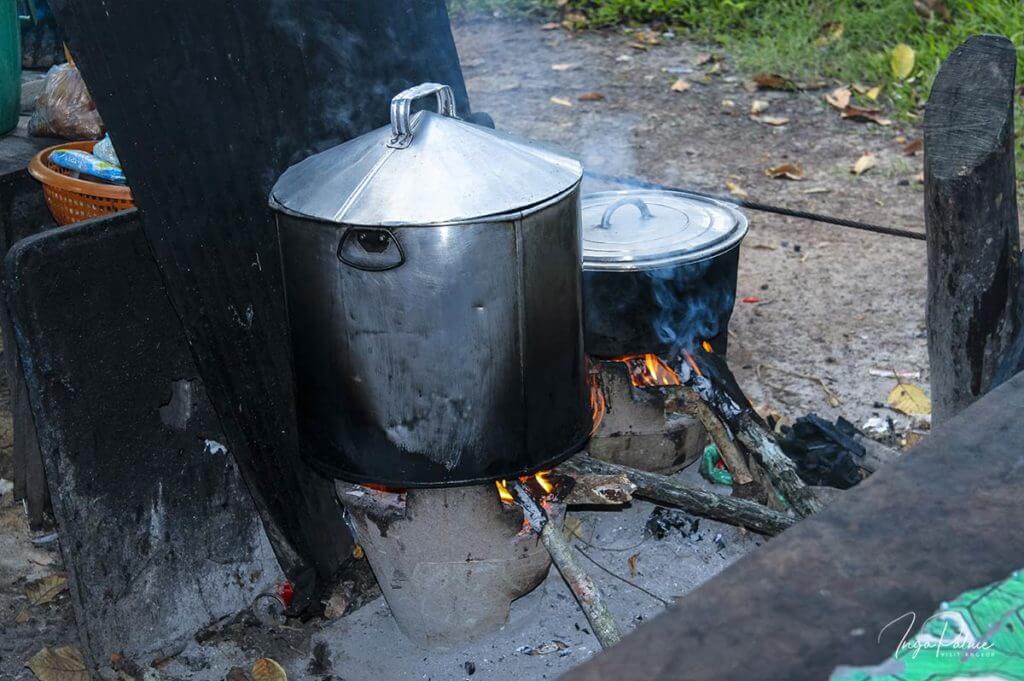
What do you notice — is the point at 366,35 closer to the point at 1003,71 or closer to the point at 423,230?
the point at 423,230

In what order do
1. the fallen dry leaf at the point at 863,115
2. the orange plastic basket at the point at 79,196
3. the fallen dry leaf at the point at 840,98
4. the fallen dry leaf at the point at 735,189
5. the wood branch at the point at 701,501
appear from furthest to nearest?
the fallen dry leaf at the point at 840,98, the fallen dry leaf at the point at 863,115, the fallen dry leaf at the point at 735,189, the orange plastic basket at the point at 79,196, the wood branch at the point at 701,501

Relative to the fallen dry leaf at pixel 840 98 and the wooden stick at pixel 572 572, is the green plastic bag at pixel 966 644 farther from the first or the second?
the fallen dry leaf at pixel 840 98

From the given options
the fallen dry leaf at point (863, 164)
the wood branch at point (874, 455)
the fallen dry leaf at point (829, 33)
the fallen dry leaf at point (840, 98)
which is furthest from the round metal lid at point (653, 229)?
the fallen dry leaf at point (829, 33)

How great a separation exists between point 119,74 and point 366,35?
3.04ft

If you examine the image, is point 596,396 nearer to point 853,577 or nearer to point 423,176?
point 423,176

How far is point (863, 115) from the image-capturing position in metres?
7.10

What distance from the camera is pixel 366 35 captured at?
3.41 meters

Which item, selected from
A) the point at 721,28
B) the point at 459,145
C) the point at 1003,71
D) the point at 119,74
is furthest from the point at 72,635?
the point at 721,28

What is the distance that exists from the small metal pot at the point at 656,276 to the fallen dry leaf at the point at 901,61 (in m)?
4.40

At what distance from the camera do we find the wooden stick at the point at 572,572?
8.69 ft

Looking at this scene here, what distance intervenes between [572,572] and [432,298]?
829mm

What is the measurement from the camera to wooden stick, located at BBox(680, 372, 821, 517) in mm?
3186

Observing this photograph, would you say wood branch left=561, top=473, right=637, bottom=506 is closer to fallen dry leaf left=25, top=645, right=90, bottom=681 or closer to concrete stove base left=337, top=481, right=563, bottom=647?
concrete stove base left=337, top=481, right=563, bottom=647

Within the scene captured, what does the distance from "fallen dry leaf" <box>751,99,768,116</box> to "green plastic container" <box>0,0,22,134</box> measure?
4.84 metres
